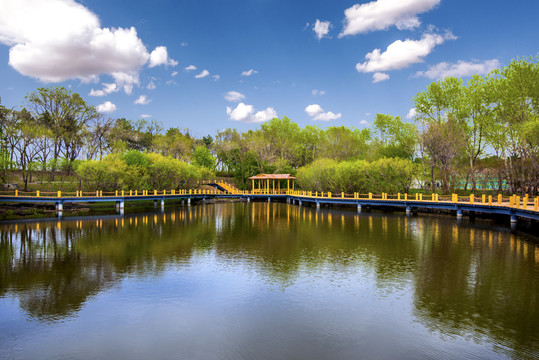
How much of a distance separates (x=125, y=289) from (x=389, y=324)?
807 centimetres

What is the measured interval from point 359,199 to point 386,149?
61.0 ft

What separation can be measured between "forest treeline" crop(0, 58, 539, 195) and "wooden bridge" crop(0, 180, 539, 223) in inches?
70.4

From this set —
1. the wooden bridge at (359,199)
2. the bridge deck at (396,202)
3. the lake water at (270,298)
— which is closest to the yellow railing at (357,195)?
the wooden bridge at (359,199)

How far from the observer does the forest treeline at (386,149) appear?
1383 inches

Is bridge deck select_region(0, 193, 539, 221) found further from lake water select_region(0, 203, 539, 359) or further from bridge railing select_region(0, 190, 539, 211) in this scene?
lake water select_region(0, 203, 539, 359)

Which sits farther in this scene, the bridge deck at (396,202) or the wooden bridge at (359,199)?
the wooden bridge at (359,199)

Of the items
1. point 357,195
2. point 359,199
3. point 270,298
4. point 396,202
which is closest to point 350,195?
point 357,195

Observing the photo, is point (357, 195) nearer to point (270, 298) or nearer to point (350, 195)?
point (350, 195)

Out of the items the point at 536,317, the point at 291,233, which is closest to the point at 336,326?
the point at 536,317

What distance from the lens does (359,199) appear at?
38250 mm

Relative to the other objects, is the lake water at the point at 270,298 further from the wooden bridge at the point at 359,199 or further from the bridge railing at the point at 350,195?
the bridge railing at the point at 350,195

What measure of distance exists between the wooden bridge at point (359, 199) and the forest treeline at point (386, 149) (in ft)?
5.87

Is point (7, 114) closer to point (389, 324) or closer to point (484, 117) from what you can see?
point (389, 324)

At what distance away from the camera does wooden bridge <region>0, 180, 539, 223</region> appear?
86.7 feet
